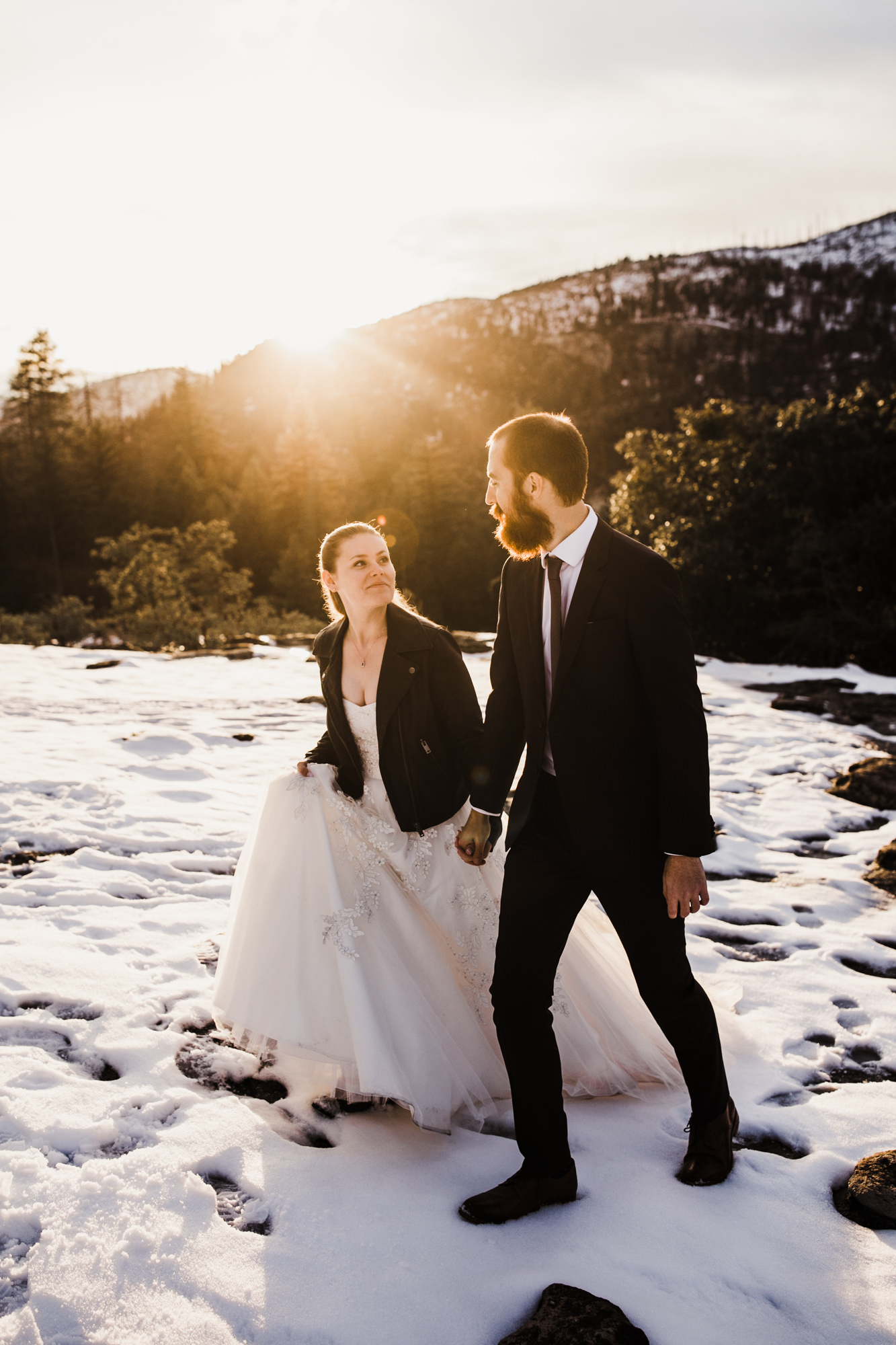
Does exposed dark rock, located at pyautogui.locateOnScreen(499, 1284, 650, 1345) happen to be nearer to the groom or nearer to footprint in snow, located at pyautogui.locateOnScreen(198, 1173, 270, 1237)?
the groom

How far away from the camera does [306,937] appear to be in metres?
2.48

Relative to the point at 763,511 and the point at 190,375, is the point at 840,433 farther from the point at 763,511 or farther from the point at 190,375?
the point at 190,375

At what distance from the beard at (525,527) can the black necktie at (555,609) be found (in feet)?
0.23

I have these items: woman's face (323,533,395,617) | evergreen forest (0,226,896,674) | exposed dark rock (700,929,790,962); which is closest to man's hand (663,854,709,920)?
woman's face (323,533,395,617)

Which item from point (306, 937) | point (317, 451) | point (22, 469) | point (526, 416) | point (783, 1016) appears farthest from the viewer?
point (317, 451)

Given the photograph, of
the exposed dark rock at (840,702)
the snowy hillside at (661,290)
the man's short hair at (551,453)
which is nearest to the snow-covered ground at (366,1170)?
the man's short hair at (551,453)

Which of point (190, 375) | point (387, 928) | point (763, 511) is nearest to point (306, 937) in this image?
point (387, 928)

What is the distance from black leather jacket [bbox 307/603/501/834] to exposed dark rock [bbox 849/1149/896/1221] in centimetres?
131

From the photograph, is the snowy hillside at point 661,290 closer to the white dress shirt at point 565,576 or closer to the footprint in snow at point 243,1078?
the white dress shirt at point 565,576

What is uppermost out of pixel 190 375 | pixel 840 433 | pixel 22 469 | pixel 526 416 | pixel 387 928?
pixel 190 375

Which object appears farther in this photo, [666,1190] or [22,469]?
[22,469]

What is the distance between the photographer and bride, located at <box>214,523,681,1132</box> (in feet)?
7.80

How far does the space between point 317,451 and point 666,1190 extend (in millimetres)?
46153

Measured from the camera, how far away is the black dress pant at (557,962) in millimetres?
1998
